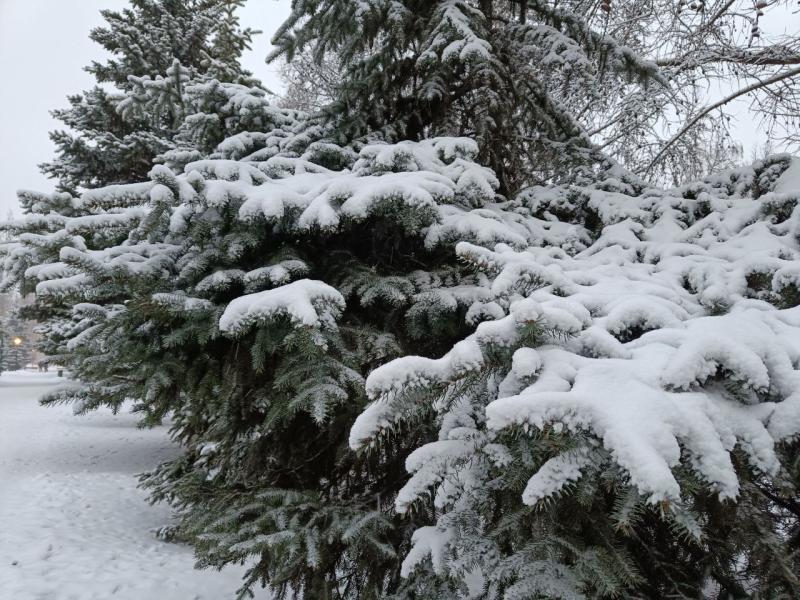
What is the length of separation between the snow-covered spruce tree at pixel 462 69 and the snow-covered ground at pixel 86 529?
451 centimetres

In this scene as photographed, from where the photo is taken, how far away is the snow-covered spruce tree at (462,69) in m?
3.93

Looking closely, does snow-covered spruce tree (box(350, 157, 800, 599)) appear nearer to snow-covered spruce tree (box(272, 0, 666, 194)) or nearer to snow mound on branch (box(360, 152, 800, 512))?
snow mound on branch (box(360, 152, 800, 512))

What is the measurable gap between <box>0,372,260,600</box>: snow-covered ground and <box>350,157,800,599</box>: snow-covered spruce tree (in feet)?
12.2

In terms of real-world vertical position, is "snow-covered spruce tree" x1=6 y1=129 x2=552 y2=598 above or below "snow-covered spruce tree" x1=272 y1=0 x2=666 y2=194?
below

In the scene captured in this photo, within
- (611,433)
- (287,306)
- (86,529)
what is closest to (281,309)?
(287,306)

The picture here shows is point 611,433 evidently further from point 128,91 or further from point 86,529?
point 128,91

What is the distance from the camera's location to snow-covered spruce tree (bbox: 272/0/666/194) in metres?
3.93

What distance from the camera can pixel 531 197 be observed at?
3.96 metres

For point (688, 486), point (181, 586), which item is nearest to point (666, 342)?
point (688, 486)

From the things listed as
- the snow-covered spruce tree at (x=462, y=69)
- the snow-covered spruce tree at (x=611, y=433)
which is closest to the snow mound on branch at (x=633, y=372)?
the snow-covered spruce tree at (x=611, y=433)

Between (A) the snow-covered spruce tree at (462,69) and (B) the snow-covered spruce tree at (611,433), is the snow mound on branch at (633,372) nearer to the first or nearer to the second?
(B) the snow-covered spruce tree at (611,433)

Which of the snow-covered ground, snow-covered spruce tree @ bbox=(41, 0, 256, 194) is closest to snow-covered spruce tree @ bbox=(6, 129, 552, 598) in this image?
the snow-covered ground

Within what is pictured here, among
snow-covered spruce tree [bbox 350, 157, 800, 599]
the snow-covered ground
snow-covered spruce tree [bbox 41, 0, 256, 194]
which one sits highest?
snow-covered spruce tree [bbox 41, 0, 256, 194]

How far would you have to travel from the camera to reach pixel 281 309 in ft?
7.06
